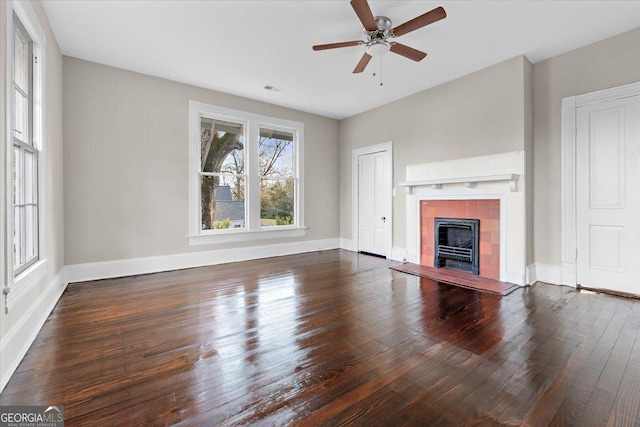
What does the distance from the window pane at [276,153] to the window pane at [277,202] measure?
0.18 meters

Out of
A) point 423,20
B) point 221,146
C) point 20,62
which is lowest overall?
point 221,146

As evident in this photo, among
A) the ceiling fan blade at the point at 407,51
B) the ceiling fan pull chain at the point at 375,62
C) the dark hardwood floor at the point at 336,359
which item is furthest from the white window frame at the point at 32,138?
the ceiling fan pull chain at the point at 375,62

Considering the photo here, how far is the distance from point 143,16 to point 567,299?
5.38m

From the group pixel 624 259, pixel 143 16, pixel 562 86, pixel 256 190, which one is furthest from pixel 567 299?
pixel 143 16

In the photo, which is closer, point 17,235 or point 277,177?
point 17,235

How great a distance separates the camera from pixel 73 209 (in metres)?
3.84

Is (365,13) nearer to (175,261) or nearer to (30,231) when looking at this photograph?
(30,231)

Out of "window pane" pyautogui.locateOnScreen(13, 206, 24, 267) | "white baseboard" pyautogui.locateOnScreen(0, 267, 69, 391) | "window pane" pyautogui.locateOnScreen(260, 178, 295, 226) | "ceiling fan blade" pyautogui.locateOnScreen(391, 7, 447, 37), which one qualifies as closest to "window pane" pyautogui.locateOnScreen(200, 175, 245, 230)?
"window pane" pyautogui.locateOnScreen(260, 178, 295, 226)

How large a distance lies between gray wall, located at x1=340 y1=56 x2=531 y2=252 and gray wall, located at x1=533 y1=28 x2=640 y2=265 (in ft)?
0.91

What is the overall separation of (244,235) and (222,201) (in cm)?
72

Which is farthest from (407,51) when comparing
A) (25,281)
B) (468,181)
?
(25,281)

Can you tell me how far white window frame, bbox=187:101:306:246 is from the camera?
4761 mm

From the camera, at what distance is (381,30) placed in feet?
9.65

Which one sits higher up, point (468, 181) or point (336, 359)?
point (468, 181)
